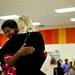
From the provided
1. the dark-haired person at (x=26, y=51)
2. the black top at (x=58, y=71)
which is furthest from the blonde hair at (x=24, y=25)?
the black top at (x=58, y=71)

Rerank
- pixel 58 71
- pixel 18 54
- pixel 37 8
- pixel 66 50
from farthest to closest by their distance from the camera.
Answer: pixel 66 50
pixel 58 71
pixel 37 8
pixel 18 54

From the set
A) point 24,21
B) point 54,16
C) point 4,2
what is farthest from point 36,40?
point 54,16

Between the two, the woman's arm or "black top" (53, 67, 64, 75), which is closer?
the woman's arm

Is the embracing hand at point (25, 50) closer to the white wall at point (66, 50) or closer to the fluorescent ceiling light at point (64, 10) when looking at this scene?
the fluorescent ceiling light at point (64, 10)

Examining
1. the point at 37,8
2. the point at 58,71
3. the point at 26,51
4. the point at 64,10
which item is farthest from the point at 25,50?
the point at 58,71

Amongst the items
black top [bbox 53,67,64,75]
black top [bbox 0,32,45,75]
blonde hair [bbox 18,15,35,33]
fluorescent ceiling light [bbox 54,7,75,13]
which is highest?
blonde hair [bbox 18,15,35,33]

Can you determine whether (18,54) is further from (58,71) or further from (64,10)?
(58,71)

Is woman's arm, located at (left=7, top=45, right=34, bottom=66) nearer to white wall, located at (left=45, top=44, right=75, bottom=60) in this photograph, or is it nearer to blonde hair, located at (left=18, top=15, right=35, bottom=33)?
blonde hair, located at (left=18, top=15, right=35, bottom=33)

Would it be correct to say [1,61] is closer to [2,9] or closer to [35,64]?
[35,64]

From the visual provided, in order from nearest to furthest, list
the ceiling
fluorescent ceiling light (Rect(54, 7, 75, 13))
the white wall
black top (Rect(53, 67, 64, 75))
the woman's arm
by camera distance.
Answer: the woman's arm → the ceiling → fluorescent ceiling light (Rect(54, 7, 75, 13)) → black top (Rect(53, 67, 64, 75)) → the white wall

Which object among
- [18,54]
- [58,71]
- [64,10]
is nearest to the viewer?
[18,54]

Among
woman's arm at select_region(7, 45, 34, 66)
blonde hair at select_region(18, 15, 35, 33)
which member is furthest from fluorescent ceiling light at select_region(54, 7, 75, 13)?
woman's arm at select_region(7, 45, 34, 66)

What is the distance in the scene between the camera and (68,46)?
1269cm

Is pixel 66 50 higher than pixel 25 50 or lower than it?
lower
